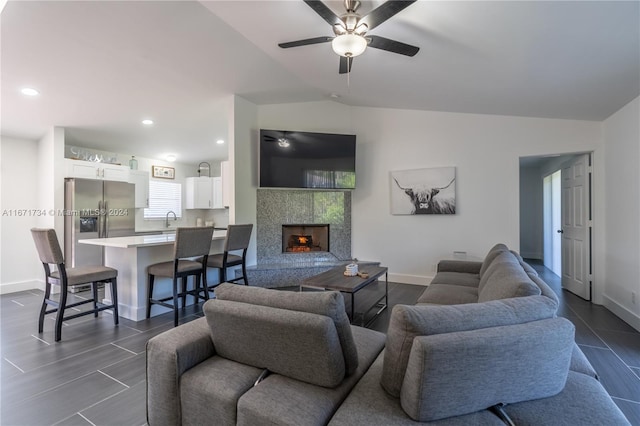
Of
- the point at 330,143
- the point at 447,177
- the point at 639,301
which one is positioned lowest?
the point at 639,301

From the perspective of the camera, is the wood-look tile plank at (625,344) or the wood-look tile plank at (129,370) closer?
the wood-look tile plank at (129,370)

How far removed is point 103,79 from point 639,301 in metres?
5.86

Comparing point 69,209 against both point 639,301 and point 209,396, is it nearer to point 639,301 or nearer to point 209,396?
point 209,396

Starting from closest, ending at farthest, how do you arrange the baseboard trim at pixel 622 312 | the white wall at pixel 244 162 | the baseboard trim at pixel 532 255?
the baseboard trim at pixel 622 312, the white wall at pixel 244 162, the baseboard trim at pixel 532 255

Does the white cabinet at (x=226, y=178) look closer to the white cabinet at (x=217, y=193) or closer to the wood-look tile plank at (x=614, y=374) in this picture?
the white cabinet at (x=217, y=193)

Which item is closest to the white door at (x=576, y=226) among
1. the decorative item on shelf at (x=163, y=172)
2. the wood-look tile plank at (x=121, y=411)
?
Result: the wood-look tile plank at (x=121, y=411)

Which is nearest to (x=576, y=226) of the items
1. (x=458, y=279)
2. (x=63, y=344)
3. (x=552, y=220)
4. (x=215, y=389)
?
(x=458, y=279)

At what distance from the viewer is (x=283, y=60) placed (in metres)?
3.40

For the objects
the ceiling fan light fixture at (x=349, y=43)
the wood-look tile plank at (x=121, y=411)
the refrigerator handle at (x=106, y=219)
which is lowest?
the wood-look tile plank at (x=121, y=411)

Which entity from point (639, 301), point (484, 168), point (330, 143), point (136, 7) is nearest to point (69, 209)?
point (136, 7)

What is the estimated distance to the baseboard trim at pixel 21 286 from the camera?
14.9 feet

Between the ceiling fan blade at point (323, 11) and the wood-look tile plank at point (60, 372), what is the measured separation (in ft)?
9.84

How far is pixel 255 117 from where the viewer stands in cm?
473

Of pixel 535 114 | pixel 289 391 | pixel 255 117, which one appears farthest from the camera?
pixel 255 117
